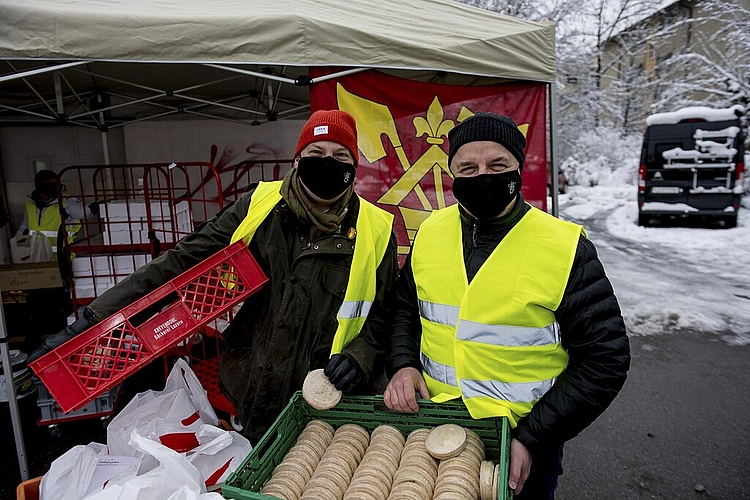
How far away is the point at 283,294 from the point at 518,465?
107cm

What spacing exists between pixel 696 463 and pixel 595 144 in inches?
957

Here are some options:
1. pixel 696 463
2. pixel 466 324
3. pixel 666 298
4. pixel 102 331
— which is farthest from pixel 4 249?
pixel 666 298

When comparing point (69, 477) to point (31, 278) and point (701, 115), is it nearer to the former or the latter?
point (31, 278)

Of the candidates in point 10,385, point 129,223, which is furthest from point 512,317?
point 129,223

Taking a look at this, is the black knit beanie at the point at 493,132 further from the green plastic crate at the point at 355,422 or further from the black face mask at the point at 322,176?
the green plastic crate at the point at 355,422

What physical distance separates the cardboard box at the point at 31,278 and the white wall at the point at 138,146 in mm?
2509

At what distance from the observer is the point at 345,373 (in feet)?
5.59

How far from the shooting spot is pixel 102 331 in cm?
183

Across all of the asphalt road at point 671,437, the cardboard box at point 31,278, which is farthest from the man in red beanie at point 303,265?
the cardboard box at point 31,278

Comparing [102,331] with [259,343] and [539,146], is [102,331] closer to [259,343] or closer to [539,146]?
[259,343]

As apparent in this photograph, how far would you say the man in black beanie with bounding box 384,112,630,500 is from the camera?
1575 millimetres

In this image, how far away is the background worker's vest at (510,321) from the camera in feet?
5.25

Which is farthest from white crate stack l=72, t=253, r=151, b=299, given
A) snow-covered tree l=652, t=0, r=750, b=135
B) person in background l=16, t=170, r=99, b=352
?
snow-covered tree l=652, t=0, r=750, b=135

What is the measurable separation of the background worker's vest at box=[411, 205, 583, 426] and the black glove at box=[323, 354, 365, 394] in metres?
0.27
